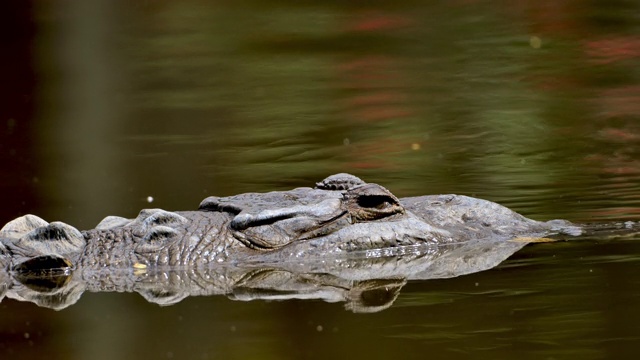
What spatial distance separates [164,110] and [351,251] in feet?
20.9

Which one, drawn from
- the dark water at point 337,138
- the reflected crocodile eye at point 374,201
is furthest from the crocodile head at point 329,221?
the dark water at point 337,138

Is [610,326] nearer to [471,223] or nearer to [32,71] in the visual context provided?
[471,223]

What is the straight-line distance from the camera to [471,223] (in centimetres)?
614

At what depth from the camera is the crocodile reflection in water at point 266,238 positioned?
5.86 m

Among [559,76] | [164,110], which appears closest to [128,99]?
[164,110]

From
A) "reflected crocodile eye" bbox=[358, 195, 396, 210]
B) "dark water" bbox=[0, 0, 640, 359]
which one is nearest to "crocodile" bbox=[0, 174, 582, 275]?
"reflected crocodile eye" bbox=[358, 195, 396, 210]

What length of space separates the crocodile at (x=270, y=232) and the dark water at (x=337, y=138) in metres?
0.49

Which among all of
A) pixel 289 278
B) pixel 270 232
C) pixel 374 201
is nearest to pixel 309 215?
pixel 270 232

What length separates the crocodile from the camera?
19.3ft

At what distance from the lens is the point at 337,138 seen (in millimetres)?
10180

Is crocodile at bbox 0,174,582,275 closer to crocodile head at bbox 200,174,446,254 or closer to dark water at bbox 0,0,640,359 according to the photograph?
crocodile head at bbox 200,174,446,254

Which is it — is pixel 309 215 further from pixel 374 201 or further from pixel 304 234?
pixel 374 201

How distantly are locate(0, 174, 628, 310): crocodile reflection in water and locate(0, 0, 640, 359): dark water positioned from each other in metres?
0.42

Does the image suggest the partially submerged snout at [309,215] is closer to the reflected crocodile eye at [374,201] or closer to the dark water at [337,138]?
the reflected crocodile eye at [374,201]
